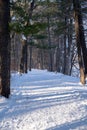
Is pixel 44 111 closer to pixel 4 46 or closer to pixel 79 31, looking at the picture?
pixel 4 46

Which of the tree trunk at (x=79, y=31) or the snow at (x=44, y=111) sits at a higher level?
the tree trunk at (x=79, y=31)

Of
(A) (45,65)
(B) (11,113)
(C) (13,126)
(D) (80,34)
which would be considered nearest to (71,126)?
(C) (13,126)

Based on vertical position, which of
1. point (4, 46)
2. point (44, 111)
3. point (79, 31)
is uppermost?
point (79, 31)

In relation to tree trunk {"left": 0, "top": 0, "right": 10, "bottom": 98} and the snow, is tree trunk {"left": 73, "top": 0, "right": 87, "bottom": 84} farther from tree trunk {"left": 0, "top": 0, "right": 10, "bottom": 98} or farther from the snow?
tree trunk {"left": 0, "top": 0, "right": 10, "bottom": 98}

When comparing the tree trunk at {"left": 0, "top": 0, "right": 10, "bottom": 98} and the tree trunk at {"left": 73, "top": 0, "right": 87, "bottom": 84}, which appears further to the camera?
the tree trunk at {"left": 73, "top": 0, "right": 87, "bottom": 84}

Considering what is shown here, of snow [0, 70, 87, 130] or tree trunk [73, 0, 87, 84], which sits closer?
snow [0, 70, 87, 130]

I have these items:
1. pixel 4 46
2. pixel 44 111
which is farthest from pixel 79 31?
pixel 44 111

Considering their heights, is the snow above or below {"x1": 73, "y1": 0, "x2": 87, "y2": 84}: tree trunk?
below

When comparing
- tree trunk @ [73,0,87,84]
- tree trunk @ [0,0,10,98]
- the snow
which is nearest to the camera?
the snow

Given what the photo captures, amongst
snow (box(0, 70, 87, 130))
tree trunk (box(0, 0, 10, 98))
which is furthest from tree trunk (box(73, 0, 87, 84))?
tree trunk (box(0, 0, 10, 98))

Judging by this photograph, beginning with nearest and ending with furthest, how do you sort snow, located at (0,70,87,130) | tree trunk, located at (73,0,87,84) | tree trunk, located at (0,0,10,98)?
snow, located at (0,70,87,130), tree trunk, located at (0,0,10,98), tree trunk, located at (73,0,87,84)

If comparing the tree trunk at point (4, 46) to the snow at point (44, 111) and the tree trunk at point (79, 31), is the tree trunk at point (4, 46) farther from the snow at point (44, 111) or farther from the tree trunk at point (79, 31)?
the tree trunk at point (79, 31)

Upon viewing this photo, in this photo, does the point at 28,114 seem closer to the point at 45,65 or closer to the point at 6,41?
the point at 6,41

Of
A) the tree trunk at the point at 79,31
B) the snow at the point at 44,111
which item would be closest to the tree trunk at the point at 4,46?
the snow at the point at 44,111
